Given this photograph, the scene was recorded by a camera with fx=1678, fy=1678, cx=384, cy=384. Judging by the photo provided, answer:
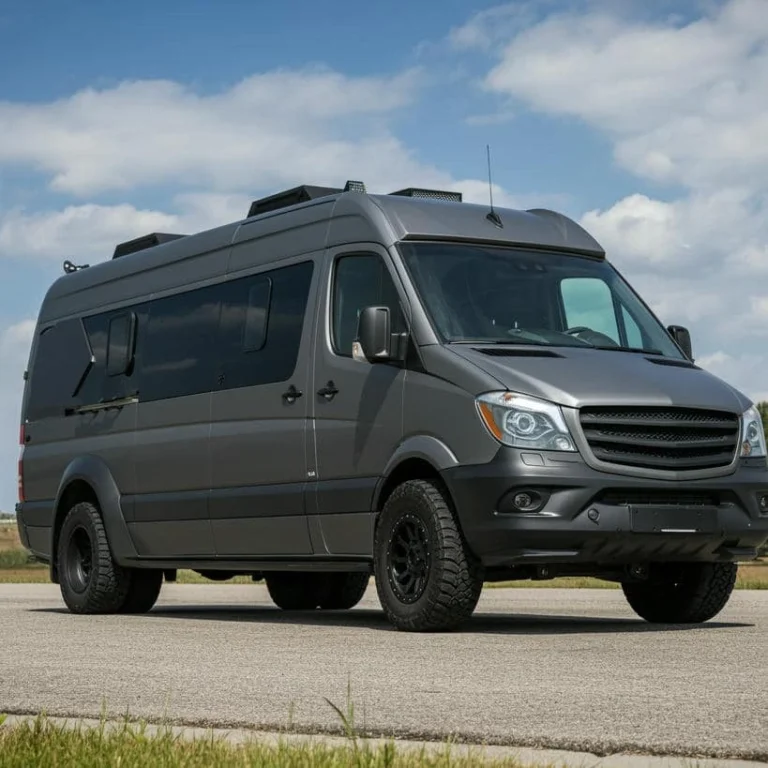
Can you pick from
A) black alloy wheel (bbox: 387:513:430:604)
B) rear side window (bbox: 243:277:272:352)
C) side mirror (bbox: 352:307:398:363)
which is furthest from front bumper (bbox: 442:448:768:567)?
rear side window (bbox: 243:277:272:352)

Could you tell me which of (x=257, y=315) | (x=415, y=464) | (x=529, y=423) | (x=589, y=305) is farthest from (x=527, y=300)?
(x=257, y=315)

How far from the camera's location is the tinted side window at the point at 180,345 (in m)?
13.1

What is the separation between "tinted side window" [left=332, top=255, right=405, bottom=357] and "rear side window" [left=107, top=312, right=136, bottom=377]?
330cm

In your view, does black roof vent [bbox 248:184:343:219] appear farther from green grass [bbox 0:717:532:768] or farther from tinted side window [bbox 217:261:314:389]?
green grass [bbox 0:717:532:768]

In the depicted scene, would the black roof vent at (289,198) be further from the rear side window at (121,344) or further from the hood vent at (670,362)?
the hood vent at (670,362)

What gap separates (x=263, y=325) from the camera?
1238 cm

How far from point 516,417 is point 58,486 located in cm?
615

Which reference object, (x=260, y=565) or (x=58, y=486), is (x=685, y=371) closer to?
(x=260, y=565)

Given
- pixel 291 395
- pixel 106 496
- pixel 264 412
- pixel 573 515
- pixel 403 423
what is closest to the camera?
pixel 573 515

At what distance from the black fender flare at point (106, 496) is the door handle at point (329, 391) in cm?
309

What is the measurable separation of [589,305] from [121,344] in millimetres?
4681

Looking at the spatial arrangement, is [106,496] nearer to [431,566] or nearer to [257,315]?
[257,315]

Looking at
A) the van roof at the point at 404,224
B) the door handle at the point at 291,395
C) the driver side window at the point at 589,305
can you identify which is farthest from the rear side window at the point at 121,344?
the driver side window at the point at 589,305

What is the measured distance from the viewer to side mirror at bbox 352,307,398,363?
34.8 feet
